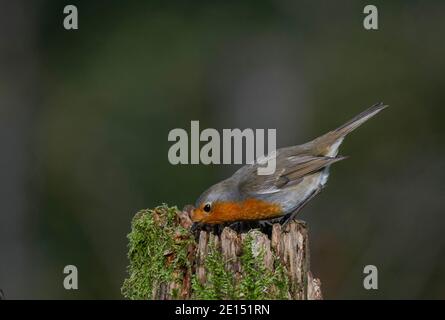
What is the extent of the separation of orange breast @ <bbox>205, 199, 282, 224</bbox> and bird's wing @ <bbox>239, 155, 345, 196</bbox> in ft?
0.40

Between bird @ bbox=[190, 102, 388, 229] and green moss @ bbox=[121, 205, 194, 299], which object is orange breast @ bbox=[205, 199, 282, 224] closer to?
bird @ bbox=[190, 102, 388, 229]

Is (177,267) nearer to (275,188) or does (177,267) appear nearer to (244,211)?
(244,211)

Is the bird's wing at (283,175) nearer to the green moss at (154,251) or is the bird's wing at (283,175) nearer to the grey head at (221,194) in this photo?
the grey head at (221,194)

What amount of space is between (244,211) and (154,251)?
1.44 m

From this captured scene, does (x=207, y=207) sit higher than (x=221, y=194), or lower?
lower

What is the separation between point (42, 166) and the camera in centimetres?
1532

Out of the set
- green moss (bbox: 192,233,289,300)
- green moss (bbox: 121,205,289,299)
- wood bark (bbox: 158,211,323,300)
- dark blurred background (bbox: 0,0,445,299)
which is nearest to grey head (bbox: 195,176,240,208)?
green moss (bbox: 121,205,289,299)

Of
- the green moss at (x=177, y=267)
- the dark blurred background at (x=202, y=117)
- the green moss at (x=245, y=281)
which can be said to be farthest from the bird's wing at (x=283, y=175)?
the dark blurred background at (x=202, y=117)

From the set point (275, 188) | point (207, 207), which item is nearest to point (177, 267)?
point (207, 207)

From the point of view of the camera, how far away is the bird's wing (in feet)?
22.6

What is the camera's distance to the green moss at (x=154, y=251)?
17.0 ft

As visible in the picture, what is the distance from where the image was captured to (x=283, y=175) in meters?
7.18
